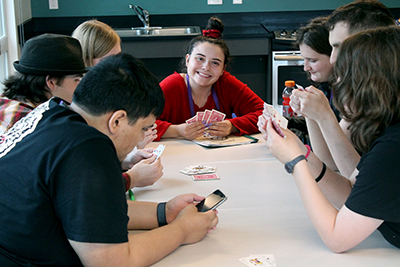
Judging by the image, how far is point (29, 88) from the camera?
70.2 inches

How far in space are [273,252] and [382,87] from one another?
59 cm

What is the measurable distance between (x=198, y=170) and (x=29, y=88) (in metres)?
0.87

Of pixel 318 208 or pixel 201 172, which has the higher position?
pixel 318 208

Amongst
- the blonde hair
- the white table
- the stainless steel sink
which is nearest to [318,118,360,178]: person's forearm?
the white table

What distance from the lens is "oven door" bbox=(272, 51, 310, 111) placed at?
5121 mm

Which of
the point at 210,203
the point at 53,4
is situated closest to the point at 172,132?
the point at 210,203

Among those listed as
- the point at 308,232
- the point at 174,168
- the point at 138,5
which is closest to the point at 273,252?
the point at 308,232

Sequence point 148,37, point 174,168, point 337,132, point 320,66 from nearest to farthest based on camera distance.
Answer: point 337,132 < point 174,168 < point 320,66 < point 148,37

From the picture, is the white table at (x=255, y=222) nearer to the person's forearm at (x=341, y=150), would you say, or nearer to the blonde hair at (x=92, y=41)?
the person's forearm at (x=341, y=150)

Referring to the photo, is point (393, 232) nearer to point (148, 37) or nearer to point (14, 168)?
point (14, 168)

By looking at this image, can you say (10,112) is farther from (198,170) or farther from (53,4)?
(53,4)

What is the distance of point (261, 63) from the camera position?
5402 millimetres

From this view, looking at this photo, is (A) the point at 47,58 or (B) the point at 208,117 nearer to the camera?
(A) the point at 47,58

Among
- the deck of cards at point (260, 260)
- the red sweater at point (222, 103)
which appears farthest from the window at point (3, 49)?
the deck of cards at point (260, 260)
